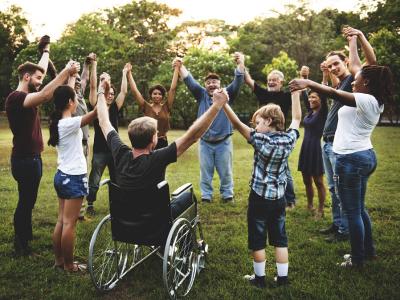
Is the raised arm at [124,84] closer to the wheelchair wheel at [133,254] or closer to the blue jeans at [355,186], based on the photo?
the wheelchair wheel at [133,254]

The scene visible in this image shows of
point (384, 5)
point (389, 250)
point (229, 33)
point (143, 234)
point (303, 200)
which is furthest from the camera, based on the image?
point (229, 33)

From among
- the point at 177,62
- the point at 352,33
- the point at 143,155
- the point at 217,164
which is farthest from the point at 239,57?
the point at 217,164

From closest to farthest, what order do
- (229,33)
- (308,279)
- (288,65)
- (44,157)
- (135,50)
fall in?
(308,279), (44,157), (288,65), (135,50), (229,33)

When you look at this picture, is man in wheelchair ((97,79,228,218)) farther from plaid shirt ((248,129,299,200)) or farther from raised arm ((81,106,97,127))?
plaid shirt ((248,129,299,200))

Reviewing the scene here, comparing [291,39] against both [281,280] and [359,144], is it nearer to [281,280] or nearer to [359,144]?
[359,144]

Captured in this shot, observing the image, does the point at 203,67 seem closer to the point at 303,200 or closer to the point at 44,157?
the point at 44,157

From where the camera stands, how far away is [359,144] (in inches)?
140

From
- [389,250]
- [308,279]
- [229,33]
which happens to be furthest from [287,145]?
[229,33]

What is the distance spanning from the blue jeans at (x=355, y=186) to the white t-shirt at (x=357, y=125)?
0.07 m

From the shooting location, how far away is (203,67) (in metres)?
25.8

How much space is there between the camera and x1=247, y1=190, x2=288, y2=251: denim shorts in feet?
10.8

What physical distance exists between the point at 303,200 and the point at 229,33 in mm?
33281

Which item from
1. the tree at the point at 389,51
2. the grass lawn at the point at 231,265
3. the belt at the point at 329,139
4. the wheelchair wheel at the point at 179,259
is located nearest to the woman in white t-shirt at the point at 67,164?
the grass lawn at the point at 231,265

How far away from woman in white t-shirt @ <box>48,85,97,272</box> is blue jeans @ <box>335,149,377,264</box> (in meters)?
2.39
